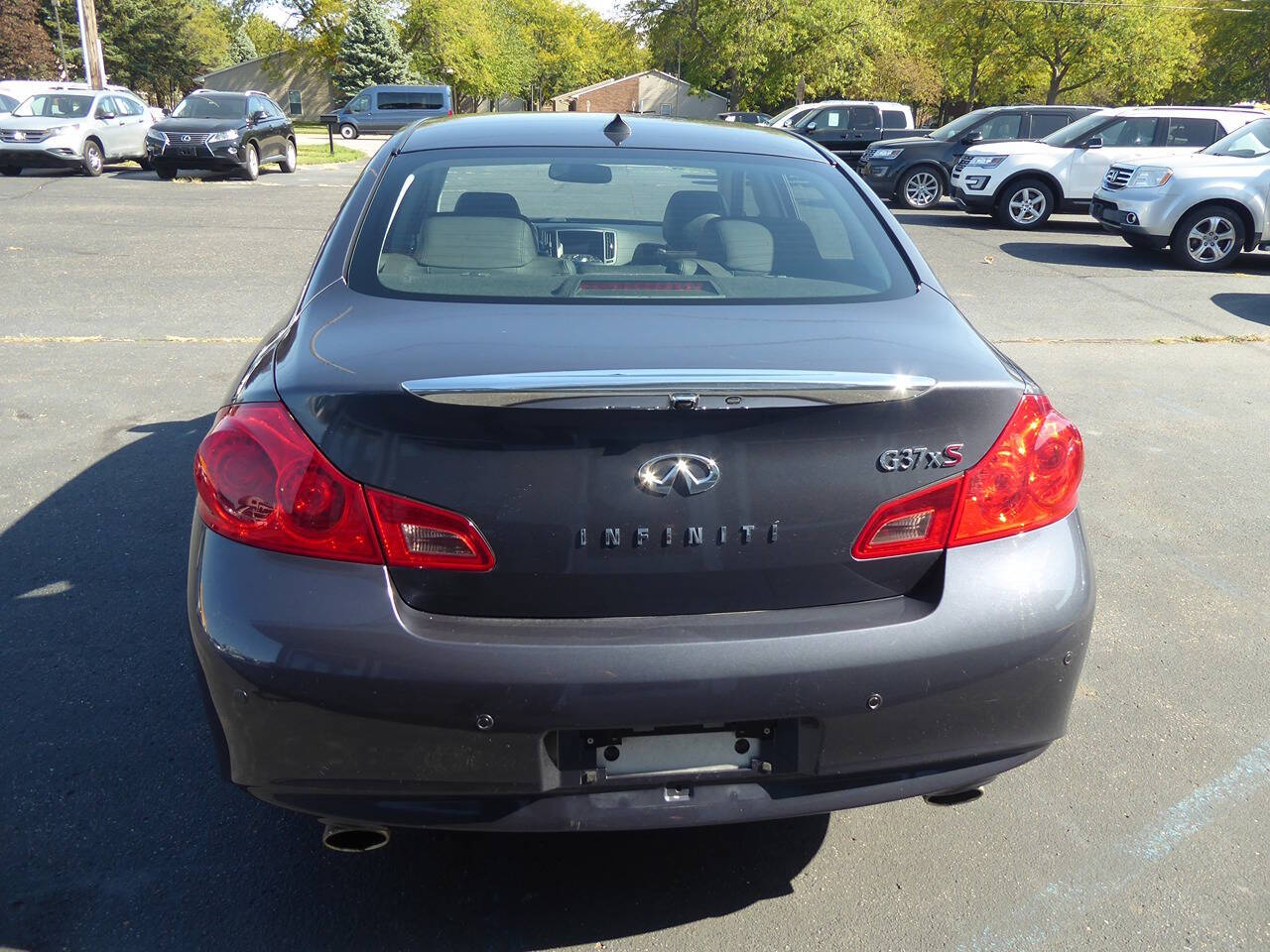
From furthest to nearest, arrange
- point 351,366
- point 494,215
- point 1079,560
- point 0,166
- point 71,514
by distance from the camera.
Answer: point 0,166
point 71,514
point 494,215
point 1079,560
point 351,366

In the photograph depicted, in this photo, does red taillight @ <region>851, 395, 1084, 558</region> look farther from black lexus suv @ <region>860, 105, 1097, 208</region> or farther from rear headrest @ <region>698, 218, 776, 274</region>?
black lexus suv @ <region>860, 105, 1097, 208</region>

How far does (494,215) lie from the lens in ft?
9.84

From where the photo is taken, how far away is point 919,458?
2.14 meters

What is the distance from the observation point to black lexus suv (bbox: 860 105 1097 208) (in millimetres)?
18562

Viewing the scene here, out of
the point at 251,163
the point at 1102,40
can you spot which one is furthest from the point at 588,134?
the point at 1102,40

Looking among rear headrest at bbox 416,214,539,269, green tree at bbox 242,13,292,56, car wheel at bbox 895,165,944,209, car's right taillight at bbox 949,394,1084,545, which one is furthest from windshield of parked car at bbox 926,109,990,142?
green tree at bbox 242,13,292,56

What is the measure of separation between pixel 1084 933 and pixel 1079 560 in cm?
84

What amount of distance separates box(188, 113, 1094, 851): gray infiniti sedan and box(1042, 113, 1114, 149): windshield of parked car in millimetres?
15570

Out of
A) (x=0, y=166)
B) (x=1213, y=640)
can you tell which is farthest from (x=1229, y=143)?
(x=0, y=166)

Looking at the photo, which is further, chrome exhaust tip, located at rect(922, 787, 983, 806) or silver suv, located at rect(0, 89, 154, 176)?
silver suv, located at rect(0, 89, 154, 176)

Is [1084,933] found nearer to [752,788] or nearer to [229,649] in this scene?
[752,788]

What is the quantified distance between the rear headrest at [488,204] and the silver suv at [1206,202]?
11642 millimetres

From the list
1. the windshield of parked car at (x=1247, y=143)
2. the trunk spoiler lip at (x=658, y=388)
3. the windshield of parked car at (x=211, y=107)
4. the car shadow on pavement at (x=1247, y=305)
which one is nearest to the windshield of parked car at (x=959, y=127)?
the windshield of parked car at (x=1247, y=143)

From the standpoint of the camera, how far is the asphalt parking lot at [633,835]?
2408 millimetres
